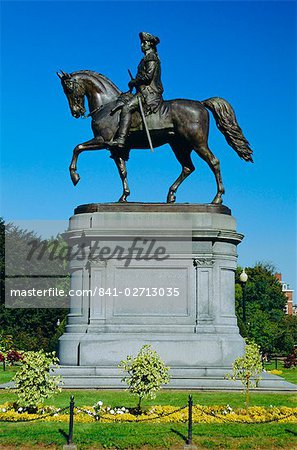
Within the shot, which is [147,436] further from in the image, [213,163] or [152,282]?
[213,163]

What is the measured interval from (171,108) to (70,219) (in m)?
4.30

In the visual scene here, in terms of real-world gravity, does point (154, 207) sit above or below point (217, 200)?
below

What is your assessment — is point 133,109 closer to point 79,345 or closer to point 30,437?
point 79,345

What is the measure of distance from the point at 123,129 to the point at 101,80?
1.86m

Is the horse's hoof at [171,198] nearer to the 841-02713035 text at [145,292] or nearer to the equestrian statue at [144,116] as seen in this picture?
the equestrian statue at [144,116]

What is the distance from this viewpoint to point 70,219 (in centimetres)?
2100

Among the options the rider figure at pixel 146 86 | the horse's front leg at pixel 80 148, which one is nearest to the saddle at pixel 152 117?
the rider figure at pixel 146 86

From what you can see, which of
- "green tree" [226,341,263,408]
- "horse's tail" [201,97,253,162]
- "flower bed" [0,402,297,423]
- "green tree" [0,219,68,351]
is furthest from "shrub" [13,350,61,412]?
"green tree" [0,219,68,351]

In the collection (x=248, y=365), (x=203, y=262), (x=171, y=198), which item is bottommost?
(x=248, y=365)

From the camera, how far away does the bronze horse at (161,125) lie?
21.0 metres

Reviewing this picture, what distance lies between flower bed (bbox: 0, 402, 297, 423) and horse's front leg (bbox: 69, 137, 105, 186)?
8210 millimetres

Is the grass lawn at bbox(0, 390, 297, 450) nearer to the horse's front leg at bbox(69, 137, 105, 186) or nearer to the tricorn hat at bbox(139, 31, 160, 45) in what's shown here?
the horse's front leg at bbox(69, 137, 105, 186)

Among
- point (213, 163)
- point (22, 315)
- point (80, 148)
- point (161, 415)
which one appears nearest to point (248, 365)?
point (161, 415)

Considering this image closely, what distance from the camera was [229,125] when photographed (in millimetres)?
21547
